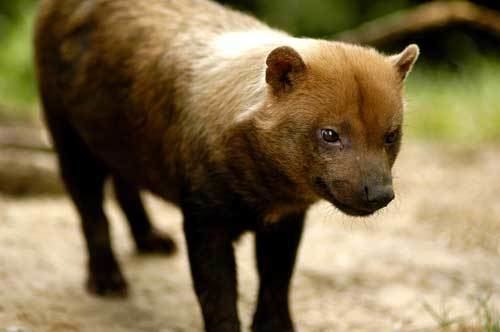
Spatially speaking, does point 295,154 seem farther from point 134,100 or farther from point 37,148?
point 37,148

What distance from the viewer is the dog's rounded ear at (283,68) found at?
13.4 ft

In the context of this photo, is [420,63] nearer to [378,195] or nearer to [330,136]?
[330,136]

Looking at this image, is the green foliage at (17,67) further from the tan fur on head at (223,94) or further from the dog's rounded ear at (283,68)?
the dog's rounded ear at (283,68)

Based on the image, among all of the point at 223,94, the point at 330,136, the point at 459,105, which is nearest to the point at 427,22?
the point at 459,105

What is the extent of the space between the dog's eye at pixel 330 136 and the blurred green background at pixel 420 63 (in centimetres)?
485

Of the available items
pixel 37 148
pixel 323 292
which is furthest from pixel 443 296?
pixel 37 148

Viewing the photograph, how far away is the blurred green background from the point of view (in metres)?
10.4

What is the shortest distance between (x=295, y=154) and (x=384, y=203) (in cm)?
55

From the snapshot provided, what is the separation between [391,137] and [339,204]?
1.44 feet

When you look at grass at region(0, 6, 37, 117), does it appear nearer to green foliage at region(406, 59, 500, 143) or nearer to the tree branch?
the tree branch

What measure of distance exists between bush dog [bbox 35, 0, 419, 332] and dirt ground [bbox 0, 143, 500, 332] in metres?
0.42

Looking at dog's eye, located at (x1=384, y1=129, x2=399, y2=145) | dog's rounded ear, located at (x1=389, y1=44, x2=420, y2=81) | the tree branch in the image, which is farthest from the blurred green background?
dog's eye, located at (x1=384, y1=129, x2=399, y2=145)

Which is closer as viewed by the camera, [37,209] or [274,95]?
[274,95]

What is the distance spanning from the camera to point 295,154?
4145mm
